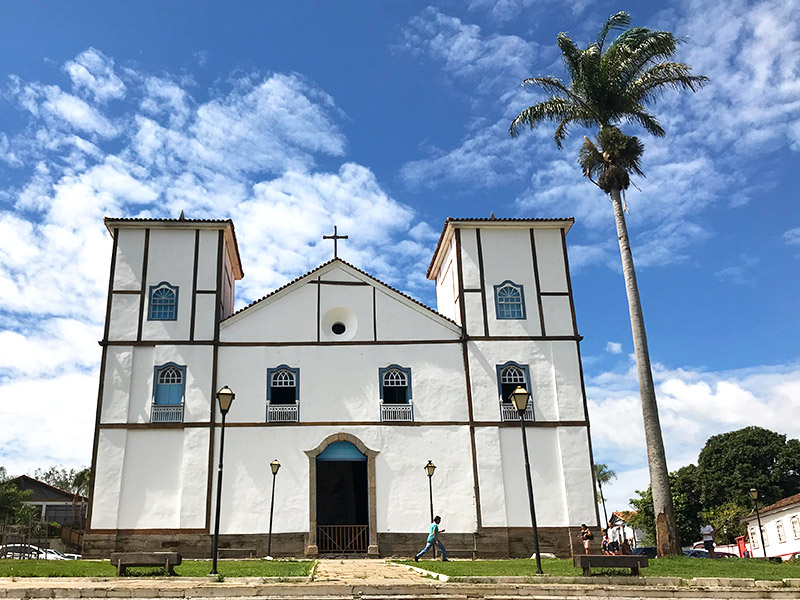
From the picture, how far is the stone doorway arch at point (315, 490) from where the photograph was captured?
22812 millimetres

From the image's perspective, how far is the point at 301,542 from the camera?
23.0 metres

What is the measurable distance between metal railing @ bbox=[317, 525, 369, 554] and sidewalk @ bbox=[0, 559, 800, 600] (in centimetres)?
1098

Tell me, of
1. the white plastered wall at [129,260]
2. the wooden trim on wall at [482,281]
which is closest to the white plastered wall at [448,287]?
the wooden trim on wall at [482,281]

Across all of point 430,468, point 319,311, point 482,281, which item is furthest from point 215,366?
point 482,281

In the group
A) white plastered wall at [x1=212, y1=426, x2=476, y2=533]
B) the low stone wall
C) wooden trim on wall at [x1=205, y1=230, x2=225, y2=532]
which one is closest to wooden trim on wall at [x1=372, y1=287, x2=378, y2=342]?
white plastered wall at [x1=212, y1=426, x2=476, y2=533]

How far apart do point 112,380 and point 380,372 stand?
27.5 feet

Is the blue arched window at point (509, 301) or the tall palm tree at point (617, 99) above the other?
the tall palm tree at point (617, 99)

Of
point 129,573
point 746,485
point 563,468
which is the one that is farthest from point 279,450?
point 746,485

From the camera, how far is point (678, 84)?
2403cm

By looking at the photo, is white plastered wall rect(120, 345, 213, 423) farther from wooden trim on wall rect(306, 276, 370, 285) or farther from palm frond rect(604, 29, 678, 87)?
palm frond rect(604, 29, 678, 87)

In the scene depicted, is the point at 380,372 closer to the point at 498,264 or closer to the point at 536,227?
the point at 498,264

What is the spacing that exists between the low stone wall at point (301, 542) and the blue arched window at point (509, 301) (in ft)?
22.6

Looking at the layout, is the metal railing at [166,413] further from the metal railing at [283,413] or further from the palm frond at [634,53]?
the palm frond at [634,53]

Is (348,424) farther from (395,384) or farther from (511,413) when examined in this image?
(511,413)
